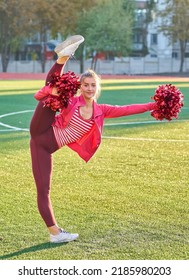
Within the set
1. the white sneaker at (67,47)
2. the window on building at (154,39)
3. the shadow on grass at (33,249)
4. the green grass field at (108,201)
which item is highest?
the white sneaker at (67,47)

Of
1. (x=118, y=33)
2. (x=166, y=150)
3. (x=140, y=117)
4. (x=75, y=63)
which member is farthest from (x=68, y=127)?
(x=75, y=63)

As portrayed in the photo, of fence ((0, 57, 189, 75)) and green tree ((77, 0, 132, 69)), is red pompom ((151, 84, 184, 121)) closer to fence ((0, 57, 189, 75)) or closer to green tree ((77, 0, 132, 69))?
green tree ((77, 0, 132, 69))

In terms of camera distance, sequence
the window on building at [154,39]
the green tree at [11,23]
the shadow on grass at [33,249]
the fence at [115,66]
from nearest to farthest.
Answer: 1. the shadow on grass at [33,249]
2. the green tree at [11,23]
3. the fence at [115,66]
4. the window on building at [154,39]

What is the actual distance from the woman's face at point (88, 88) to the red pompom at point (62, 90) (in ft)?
0.68

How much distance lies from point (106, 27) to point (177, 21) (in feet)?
28.4

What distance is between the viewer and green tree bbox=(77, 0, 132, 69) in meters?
61.8

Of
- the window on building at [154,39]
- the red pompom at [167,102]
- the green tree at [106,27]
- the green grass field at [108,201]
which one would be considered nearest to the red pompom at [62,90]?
the red pompom at [167,102]

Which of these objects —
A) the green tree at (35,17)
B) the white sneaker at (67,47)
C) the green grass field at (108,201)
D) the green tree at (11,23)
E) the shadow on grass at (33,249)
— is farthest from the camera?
the green tree at (35,17)

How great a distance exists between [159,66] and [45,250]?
63792mm

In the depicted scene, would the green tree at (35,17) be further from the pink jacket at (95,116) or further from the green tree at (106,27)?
the pink jacket at (95,116)

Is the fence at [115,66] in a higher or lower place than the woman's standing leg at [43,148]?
lower

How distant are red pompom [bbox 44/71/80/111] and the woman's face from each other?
21 centimetres

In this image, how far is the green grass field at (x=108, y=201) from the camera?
5875 millimetres

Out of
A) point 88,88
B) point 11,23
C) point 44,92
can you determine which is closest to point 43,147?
point 44,92
